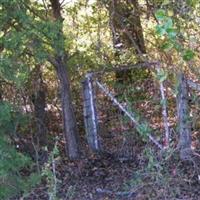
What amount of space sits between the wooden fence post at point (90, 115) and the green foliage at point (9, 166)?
2449mm

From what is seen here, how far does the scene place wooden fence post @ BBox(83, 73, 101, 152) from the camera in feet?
27.9

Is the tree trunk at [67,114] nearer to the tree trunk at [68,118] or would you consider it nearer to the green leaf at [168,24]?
the tree trunk at [68,118]

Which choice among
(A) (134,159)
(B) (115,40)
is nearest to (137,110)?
(A) (134,159)

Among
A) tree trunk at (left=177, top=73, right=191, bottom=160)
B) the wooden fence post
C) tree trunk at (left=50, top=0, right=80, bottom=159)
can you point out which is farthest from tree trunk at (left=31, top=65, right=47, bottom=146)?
tree trunk at (left=177, top=73, right=191, bottom=160)

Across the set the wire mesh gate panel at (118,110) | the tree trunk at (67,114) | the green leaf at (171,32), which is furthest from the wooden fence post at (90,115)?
the green leaf at (171,32)

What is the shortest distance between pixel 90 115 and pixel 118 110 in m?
0.65

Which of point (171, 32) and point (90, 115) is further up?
point (171, 32)

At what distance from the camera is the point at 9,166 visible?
5.58 meters

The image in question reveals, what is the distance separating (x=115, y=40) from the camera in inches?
343

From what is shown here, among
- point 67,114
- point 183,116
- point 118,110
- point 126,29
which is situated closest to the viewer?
point 183,116

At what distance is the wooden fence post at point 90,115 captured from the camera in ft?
27.9

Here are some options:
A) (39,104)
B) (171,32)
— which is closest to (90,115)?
(39,104)

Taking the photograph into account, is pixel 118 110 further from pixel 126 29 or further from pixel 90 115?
pixel 126 29

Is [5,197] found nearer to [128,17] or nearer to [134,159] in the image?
[134,159]
